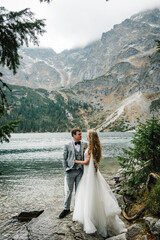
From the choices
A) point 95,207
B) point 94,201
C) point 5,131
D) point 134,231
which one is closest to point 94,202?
point 94,201

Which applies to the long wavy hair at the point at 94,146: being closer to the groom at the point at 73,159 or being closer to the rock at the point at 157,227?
the groom at the point at 73,159

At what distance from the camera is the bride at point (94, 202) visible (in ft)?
18.8

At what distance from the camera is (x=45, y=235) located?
5883 millimetres

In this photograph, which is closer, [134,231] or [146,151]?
[134,231]

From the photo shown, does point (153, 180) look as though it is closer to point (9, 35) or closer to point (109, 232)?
point (109, 232)

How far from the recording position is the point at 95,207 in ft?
19.2

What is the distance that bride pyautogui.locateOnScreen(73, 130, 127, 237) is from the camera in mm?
5719

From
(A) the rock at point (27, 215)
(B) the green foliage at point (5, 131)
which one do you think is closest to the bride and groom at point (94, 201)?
(B) the green foliage at point (5, 131)

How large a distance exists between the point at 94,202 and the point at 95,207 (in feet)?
0.51

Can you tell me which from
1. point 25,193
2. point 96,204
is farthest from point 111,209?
point 25,193

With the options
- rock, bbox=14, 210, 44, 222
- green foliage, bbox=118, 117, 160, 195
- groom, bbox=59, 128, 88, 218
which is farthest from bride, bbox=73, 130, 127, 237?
rock, bbox=14, 210, 44, 222

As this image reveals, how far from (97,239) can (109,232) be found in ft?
1.99

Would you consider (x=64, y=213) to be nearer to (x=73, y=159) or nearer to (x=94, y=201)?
(x=94, y=201)

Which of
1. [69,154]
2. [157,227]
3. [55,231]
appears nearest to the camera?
[157,227]
